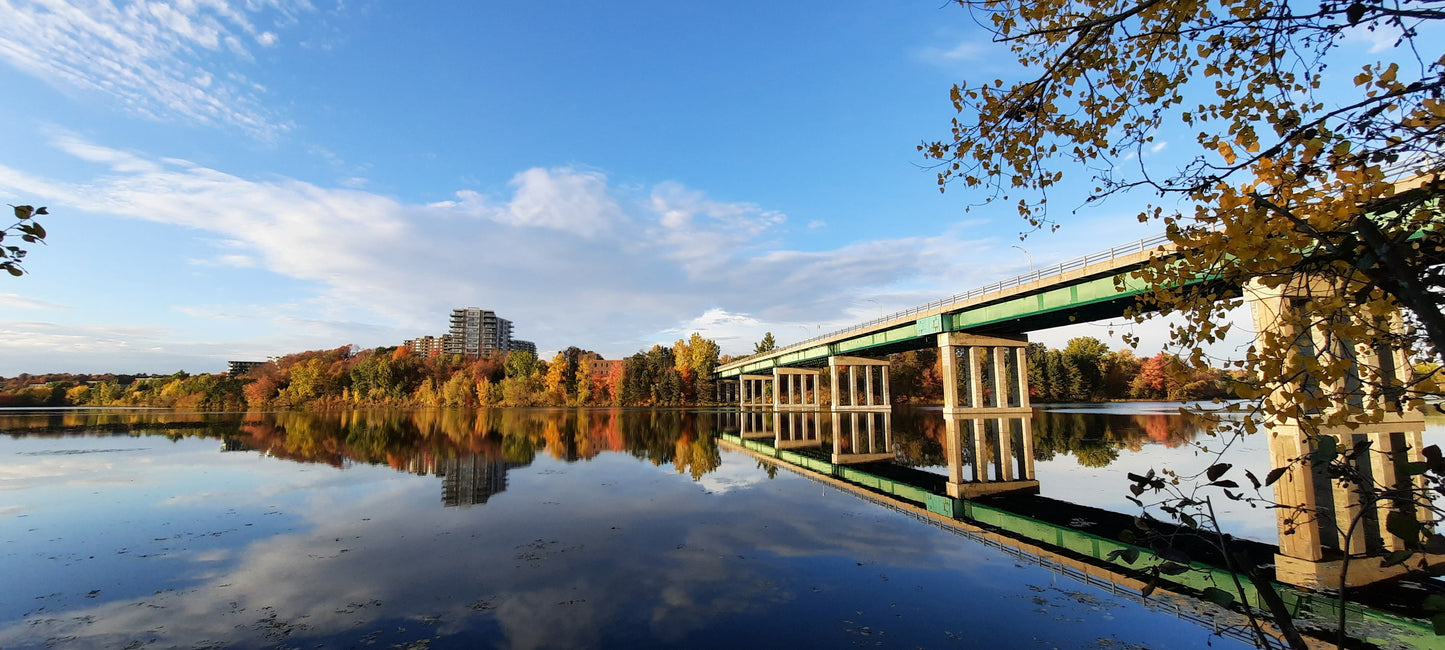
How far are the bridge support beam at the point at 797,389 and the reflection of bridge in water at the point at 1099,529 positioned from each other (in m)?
59.2

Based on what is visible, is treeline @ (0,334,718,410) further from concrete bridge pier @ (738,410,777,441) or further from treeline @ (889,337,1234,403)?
concrete bridge pier @ (738,410,777,441)

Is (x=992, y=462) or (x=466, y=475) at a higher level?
(x=466, y=475)

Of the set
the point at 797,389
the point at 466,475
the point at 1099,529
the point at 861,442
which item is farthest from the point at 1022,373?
the point at 797,389

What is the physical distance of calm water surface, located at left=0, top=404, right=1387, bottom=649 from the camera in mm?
10719

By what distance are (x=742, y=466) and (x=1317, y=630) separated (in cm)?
2593

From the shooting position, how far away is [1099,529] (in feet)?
58.0

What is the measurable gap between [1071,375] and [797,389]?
56.9 meters

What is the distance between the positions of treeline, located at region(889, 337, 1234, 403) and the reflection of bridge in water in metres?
91.6

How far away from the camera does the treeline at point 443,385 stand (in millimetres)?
130500

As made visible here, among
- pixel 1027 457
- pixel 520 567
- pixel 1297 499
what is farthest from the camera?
pixel 1027 457

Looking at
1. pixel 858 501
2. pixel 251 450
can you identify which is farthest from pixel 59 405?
pixel 858 501

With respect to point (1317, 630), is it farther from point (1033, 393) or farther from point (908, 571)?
point (1033, 393)

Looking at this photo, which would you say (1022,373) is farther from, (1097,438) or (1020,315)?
(1020,315)

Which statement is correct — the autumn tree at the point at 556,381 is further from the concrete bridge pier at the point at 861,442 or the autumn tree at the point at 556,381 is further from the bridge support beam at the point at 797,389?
the concrete bridge pier at the point at 861,442
